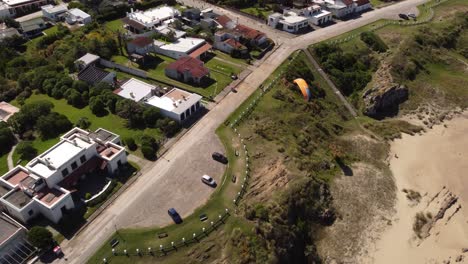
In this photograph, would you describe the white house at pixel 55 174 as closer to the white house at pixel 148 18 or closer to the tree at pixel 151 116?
the tree at pixel 151 116

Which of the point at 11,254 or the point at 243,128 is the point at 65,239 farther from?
the point at 243,128

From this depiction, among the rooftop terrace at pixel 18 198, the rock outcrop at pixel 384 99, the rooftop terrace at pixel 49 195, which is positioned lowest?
the rock outcrop at pixel 384 99

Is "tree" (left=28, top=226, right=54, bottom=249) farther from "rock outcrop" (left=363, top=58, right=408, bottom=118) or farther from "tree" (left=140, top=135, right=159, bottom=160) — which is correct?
"rock outcrop" (left=363, top=58, right=408, bottom=118)

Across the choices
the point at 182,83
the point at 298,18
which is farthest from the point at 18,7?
the point at 298,18

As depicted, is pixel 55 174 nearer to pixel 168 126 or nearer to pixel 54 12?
pixel 168 126

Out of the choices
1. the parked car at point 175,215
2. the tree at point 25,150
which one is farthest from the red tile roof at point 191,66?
the parked car at point 175,215

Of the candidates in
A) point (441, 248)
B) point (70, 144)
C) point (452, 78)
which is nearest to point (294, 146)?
point (441, 248)
